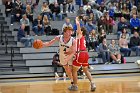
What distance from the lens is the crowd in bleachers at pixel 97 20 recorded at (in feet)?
46.3

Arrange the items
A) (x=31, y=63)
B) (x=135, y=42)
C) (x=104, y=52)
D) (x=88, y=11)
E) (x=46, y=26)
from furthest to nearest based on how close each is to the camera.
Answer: (x=88, y=11) < (x=135, y=42) < (x=46, y=26) < (x=104, y=52) < (x=31, y=63)

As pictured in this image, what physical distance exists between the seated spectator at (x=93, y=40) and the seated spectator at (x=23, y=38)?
8.15 ft

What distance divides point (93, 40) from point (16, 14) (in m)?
3.53

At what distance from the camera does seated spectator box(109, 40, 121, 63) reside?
44.6ft

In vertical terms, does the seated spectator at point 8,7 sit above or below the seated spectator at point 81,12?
above

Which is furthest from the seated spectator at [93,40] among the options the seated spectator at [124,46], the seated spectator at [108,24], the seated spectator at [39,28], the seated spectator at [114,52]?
the seated spectator at [39,28]

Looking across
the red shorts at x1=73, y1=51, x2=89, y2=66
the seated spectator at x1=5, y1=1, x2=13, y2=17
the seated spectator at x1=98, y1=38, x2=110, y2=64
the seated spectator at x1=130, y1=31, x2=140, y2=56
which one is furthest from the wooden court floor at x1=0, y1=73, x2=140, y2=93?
the seated spectator at x1=5, y1=1, x2=13, y2=17

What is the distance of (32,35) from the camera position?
14.3 metres

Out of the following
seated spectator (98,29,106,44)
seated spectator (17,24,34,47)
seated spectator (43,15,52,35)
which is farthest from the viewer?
seated spectator (98,29,106,44)

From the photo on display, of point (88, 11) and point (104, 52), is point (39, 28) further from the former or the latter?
point (104, 52)

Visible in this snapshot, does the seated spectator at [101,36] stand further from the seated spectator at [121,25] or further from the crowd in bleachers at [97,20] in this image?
the seated spectator at [121,25]

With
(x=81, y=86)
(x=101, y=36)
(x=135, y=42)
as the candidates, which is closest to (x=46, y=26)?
(x=101, y=36)

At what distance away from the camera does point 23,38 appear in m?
13.4

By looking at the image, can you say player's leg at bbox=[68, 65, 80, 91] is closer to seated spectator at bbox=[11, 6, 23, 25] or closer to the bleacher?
the bleacher
